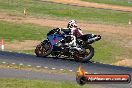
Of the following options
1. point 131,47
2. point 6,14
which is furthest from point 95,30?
point 6,14

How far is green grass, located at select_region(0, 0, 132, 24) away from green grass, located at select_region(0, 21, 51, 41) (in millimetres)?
13058

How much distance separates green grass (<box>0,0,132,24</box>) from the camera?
2509 inches

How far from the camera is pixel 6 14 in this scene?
59.3 meters

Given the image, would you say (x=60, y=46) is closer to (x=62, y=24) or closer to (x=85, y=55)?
(x=85, y=55)

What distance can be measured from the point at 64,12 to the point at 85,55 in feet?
146

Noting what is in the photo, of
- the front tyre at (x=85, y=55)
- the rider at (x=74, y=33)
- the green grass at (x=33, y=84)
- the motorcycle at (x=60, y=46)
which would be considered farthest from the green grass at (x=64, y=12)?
the green grass at (x=33, y=84)

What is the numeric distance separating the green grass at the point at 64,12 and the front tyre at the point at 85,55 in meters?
37.1

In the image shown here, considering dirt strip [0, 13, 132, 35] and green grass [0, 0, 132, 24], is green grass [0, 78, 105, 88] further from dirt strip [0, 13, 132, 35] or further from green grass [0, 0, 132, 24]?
green grass [0, 0, 132, 24]

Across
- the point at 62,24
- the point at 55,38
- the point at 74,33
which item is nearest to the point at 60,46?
the point at 55,38

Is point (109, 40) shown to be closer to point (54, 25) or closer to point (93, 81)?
point (54, 25)

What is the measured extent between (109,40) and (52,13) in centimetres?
2496

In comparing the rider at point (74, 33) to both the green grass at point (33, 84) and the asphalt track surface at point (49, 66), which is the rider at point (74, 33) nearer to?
the asphalt track surface at point (49, 66)

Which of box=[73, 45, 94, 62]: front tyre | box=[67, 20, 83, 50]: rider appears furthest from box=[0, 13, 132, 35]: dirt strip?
box=[73, 45, 94, 62]: front tyre

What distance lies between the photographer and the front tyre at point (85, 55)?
2388 centimetres
